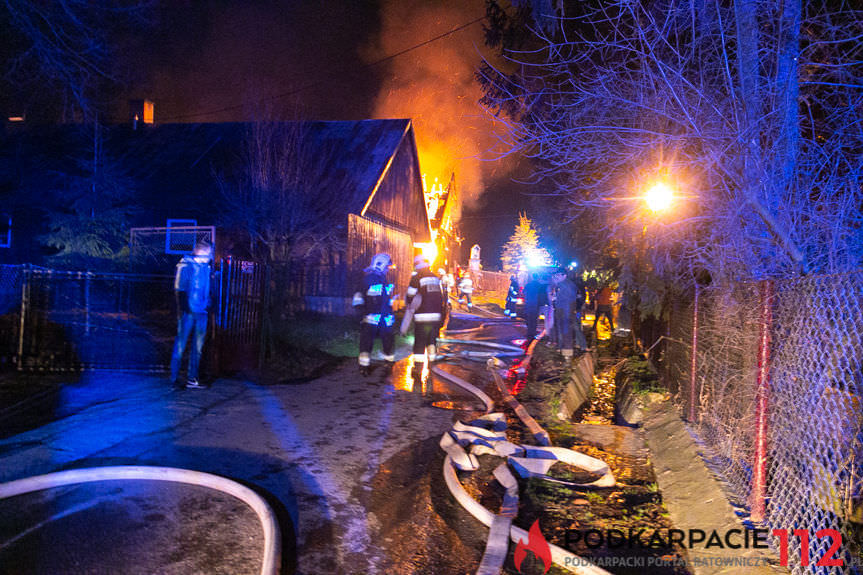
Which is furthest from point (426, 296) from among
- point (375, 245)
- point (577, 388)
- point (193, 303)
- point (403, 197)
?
point (403, 197)

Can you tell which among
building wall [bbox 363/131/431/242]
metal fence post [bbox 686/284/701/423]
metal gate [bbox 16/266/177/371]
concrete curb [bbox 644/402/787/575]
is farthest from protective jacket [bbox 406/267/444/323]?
building wall [bbox 363/131/431/242]

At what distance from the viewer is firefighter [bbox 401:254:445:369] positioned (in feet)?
27.9

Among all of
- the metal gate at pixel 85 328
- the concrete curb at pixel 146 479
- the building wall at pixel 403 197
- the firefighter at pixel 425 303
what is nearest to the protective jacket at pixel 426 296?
the firefighter at pixel 425 303

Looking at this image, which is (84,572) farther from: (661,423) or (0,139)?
(0,139)

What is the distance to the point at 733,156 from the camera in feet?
14.6

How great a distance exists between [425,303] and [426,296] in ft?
0.38

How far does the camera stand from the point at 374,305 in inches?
315

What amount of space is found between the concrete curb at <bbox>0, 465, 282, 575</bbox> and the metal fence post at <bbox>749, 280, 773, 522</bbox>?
2.95m

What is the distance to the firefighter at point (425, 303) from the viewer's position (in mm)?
8516

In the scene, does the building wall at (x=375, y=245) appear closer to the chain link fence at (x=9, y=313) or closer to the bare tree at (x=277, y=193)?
the bare tree at (x=277, y=193)

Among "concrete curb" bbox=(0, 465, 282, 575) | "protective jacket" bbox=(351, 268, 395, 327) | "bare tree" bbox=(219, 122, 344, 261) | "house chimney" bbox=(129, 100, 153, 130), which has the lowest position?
"concrete curb" bbox=(0, 465, 282, 575)

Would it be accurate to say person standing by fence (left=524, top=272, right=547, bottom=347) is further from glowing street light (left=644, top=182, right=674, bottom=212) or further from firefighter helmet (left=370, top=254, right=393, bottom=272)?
glowing street light (left=644, top=182, right=674, bottom=212)

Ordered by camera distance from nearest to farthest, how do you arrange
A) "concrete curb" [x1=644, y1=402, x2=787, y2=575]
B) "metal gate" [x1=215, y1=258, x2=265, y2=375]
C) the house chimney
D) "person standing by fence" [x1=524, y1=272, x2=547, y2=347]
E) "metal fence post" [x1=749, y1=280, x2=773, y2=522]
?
1. "concrete curb" [x1=644, y1=402, x2=787, y2=575]
2. "metal fence post" [x1=749, y1=280, x2=773, y2=522]
3. "metal gate" [x1=215, y1=258, x2=265, y2=375]
4. "person standing by fence" [x1=524, y1=272, x2=547, y2=347]
5. the house chimney

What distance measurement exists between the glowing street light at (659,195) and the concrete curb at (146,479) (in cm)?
448
